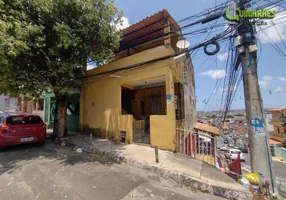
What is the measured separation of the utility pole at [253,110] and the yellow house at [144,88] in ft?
7.74

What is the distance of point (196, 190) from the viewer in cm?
377

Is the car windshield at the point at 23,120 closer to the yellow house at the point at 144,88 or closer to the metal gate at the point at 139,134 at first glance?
the yellow house at the point at 144,88

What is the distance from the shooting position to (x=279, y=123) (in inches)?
1147

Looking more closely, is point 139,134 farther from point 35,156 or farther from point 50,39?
point 50,39

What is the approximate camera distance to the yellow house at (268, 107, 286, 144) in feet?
90.4

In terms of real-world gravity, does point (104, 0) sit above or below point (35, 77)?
above

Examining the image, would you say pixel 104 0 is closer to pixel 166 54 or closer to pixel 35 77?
pixel 166 54

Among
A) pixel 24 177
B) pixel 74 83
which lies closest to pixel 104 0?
pixel 74 83

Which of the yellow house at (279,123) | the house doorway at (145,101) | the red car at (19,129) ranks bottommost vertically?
the yellow house at (279,123)

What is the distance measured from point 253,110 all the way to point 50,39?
27.0 ft

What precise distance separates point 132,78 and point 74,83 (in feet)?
10.1
